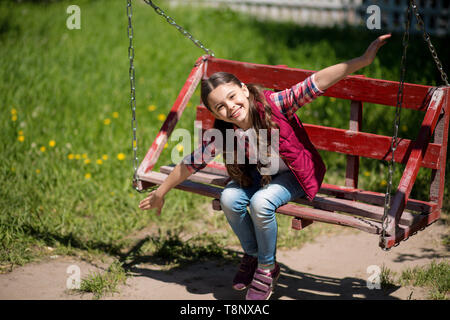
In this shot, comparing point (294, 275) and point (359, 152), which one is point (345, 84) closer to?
point (359, 152)

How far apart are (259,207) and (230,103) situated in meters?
0.52

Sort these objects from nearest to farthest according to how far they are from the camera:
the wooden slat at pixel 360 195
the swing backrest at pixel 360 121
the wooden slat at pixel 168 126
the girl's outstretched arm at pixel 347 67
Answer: the girl's outstretched arm at pixel 347 67, the swing backrest at pixel 360 121, the wooden slat at pixel 360 195, the wooden slat at pixel 168 126

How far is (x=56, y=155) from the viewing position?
4.97 m

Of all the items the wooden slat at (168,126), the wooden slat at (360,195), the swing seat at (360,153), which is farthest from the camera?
the wooden slat at (168,126)

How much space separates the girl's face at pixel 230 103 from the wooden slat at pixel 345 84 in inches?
24.8

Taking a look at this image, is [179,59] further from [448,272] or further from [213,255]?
[448,272]

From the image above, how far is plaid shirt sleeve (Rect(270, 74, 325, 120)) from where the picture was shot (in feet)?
9.31

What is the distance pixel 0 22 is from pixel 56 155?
4.81m

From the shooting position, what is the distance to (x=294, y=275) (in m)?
3.64

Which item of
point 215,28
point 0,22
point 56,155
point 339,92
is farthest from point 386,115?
point 0,22

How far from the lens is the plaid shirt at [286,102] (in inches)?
112

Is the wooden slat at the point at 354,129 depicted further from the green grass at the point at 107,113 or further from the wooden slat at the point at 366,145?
the green grass at the point at 107,113

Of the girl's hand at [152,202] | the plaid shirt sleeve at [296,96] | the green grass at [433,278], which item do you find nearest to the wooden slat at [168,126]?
the girl's hand at [152,202]

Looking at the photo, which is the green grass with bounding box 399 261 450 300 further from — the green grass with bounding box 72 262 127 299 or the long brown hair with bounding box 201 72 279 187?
the green grass with bounding box 72 262 127 299
